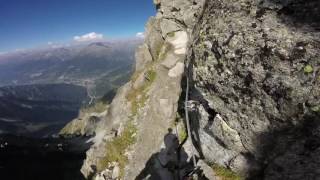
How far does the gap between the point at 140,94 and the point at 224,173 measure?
58.6ft

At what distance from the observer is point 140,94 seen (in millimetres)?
32625

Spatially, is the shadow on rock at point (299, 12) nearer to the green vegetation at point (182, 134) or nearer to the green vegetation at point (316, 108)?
the green vegetation at point (316, 108)

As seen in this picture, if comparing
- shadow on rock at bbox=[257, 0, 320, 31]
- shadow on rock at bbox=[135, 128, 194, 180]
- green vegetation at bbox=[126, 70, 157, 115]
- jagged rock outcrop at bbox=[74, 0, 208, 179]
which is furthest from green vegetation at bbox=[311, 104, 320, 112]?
green vegetation at bbox=[126, 70, 157, 115]

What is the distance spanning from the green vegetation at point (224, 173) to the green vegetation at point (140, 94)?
1551 cm

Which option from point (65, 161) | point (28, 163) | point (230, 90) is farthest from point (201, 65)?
point (28, 163)

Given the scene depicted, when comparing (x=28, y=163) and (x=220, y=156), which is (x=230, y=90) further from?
(x=28, y=163)

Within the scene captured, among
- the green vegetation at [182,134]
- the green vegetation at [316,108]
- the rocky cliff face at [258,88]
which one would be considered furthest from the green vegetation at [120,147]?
the green vegetation at [316,108]

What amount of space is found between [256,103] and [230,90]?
5.97 feet

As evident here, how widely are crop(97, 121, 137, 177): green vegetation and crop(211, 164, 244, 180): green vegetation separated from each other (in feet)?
44.9

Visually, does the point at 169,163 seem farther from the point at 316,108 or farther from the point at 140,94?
the point at 316,108

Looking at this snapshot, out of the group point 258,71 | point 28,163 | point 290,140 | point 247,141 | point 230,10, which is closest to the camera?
point 290,140

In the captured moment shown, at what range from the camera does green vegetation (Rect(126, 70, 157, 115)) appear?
103 feet

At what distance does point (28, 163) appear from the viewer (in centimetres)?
8819

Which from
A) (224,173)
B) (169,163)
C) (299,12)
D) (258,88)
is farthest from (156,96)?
(299,12)
